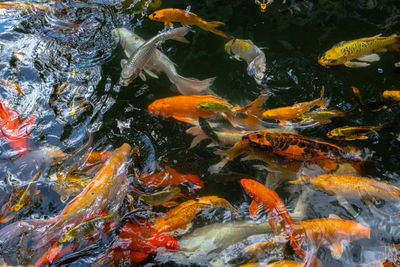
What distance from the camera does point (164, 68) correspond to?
3.57 m

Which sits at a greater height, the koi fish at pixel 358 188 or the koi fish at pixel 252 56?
the koi fish at pixel 252 56

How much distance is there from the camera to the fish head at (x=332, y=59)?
336cm

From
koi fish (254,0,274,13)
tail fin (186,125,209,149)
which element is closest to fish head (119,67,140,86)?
tail fin (186,125,209,149)

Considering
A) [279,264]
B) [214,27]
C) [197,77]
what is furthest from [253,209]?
[214,27]

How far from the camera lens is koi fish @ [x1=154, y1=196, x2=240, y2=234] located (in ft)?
7.84

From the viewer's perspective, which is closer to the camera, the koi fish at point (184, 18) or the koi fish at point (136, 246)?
the koi fish at point (136, 246)

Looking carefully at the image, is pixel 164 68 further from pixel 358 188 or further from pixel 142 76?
pixel 358 188

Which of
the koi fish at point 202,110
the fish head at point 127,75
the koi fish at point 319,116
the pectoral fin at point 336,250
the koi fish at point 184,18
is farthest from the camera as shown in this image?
the koi fish at point 184,18

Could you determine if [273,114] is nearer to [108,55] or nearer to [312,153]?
[312,153]

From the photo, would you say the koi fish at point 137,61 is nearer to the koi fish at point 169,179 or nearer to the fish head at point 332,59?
the koi fish at point 169,179

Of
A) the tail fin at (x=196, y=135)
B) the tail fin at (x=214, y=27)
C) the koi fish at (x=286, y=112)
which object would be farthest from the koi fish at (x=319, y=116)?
the tail fin at (x=214, y=27)

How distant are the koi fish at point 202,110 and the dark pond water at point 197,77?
0.13m

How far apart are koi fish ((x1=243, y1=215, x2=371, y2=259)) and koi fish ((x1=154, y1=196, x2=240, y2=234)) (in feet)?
1.17

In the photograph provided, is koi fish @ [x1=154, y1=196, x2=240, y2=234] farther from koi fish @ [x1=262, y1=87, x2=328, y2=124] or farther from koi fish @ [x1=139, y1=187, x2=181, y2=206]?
koi fish @ [x1=262, y1=87, x2=328, y2=124]
